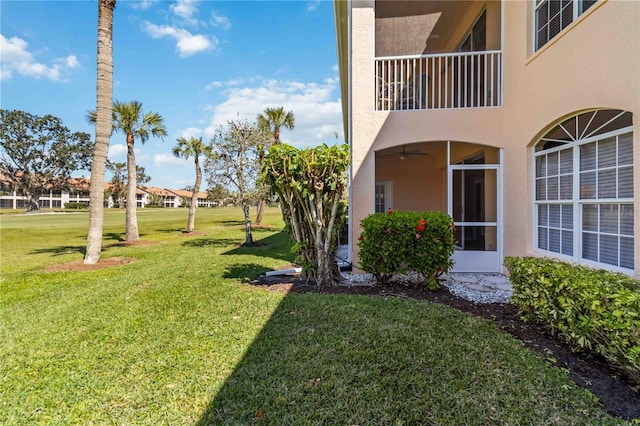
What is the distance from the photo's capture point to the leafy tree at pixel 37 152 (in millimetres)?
55906

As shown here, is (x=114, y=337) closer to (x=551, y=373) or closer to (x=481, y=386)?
(x=481, y=386)

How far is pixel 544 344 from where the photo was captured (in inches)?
142

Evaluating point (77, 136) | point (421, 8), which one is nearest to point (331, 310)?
point (421, 8)

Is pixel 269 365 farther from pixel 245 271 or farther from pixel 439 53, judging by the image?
pixel 439 53

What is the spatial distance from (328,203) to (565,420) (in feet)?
14.7

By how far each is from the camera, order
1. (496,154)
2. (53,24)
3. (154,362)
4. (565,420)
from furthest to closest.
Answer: (53,24) → (496,154) → (154,362) → (565,420)

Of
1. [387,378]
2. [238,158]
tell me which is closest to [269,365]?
[387,378]

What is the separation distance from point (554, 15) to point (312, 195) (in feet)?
18.1

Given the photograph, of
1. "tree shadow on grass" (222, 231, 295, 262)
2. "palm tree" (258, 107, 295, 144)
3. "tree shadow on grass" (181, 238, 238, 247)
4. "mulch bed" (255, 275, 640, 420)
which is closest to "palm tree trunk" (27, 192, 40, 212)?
"palm tree" (258, 107, 295, 144)

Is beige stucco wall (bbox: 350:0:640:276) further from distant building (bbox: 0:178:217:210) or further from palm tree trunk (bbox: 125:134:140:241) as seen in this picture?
distant building (bbox: 0:178:217:210)

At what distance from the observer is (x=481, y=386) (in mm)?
2795

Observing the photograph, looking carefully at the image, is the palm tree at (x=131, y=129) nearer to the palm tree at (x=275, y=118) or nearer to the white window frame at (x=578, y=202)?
the palm tree at (x=275, y=118)

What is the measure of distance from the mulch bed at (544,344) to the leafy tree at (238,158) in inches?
313

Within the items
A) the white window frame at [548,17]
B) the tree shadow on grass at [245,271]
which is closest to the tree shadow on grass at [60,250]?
the tree shadow on grass at [245,271]
